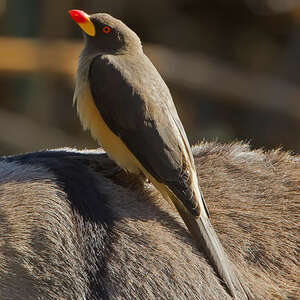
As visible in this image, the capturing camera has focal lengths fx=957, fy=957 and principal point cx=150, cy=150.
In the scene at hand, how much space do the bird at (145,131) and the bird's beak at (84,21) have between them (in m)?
0.16

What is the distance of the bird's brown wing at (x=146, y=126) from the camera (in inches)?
183

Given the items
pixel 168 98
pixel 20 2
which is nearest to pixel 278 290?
pixel 168 98

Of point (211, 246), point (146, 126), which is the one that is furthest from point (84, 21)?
point (211, 246)

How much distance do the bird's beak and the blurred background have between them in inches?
328

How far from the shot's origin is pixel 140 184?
16.5 ft

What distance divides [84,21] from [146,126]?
80cm

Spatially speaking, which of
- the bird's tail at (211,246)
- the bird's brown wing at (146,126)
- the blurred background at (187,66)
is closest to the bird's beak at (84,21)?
the bird's brown wing at (146,126)

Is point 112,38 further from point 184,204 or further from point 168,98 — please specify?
point 184,204

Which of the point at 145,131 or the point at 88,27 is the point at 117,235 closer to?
the point at 145,131

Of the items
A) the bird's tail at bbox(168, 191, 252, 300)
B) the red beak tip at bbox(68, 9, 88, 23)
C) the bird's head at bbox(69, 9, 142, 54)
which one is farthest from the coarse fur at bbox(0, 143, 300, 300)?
the red beak tip at bbox(68, 9, 88, 23)

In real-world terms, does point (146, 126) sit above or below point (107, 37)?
below

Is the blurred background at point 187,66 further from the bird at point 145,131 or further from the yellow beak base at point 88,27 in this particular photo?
the bird at point 145,131

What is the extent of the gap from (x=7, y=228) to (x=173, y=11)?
13.2 m

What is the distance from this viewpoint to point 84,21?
5.16 m
